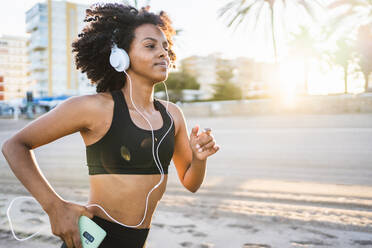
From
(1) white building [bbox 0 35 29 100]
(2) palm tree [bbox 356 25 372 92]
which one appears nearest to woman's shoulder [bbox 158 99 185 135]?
(2) palm tree [bbox 356 25 372 92]

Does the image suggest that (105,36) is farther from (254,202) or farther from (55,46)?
(55,46)

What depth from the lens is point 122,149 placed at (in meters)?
1.73

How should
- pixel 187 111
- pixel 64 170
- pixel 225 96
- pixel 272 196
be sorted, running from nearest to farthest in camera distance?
pixel 272 196, pixel 64 170, pixel 187 111, pixel 225 96

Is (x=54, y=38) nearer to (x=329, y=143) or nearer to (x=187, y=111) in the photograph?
(x=187, y=111)

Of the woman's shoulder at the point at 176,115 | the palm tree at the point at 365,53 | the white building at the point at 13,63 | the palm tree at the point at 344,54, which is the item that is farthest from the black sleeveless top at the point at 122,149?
the white building at the point at 13,63

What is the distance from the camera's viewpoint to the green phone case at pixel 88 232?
64.7 inches

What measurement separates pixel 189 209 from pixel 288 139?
29.1ft

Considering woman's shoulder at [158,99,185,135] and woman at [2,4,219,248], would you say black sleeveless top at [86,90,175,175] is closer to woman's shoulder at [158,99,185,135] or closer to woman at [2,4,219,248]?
woman at [2,4,219,248]

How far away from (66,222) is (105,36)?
106cm

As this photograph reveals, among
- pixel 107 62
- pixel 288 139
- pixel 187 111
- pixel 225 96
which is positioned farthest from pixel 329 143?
pixel 225 96

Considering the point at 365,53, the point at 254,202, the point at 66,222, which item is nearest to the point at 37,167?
the point at 66,222

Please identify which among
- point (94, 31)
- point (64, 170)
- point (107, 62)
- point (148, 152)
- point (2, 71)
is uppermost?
point (2, 71)

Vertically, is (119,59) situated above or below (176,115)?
above

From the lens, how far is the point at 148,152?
180cm
